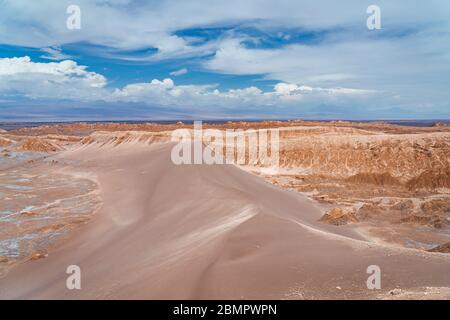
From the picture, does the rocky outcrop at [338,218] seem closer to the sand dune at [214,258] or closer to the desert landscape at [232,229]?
the desert landscape at [232,229]

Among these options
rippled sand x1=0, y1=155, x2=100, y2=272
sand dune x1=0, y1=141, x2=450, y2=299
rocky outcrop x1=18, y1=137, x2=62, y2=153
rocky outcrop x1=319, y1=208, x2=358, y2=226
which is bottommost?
rippled sand x1=0, y1=155, x2=100, y2=272

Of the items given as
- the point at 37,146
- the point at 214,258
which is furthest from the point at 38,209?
the point at 37,146

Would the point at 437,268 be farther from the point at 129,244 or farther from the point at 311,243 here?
the point at 129,244

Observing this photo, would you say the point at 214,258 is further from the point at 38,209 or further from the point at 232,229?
the point at 38,209

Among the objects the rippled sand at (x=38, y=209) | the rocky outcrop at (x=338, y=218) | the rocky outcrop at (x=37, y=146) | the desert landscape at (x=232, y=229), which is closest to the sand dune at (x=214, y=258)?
the desert landscape at (x=232, y=229)

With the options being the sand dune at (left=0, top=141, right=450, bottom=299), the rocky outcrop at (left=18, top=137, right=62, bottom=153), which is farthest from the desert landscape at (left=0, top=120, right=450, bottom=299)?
the rocky outcrop at (left=18, top=137, right=62, bottom=153)

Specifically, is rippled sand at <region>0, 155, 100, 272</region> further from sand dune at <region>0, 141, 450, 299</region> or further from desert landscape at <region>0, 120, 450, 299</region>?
sand dune at <region>0, 141, 450, 299</region>
